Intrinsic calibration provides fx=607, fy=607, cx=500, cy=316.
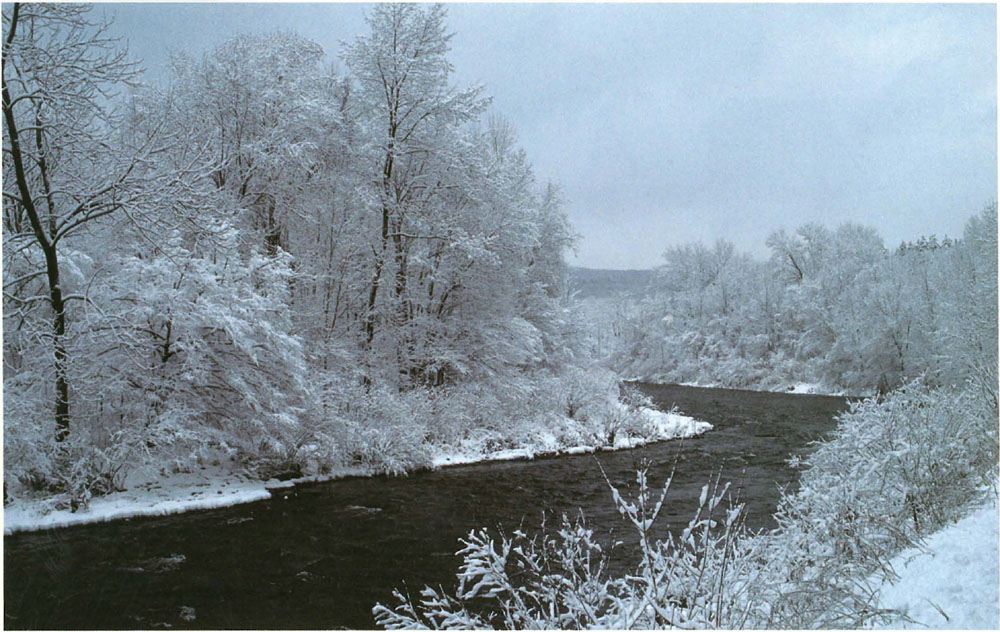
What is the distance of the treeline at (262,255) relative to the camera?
9.66 meters

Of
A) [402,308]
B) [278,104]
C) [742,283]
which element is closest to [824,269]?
[742,283]

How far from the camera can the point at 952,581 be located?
170 inches

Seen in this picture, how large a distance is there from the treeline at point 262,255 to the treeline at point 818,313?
10750 millimetres

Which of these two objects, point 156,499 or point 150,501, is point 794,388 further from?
point 150,501

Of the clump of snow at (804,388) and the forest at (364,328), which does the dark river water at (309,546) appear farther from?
the clump of snow at (804,388)

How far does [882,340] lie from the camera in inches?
1313

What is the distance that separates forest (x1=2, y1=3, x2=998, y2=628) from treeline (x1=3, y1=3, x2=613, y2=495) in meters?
0.07

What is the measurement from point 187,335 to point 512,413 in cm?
1058

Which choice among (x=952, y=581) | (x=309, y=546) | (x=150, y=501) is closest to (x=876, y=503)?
(x=952, y=581)

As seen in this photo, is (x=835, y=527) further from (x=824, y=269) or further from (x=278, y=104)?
(x=824, y=269)

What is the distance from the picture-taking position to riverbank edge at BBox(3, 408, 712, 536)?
9.37 m

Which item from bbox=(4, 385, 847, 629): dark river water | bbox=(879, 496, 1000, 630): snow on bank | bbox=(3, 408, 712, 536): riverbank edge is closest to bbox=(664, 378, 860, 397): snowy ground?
Result: bbox=(4, 385, 847, 629): dark river water

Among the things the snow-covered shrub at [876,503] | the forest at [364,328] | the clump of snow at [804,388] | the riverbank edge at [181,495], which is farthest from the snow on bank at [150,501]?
the clump of snow at [804,388]

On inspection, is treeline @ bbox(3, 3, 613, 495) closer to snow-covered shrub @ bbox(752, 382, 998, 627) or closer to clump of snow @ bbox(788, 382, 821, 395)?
snow-covered shrub @ bbox(752, 382, 998, 627)
